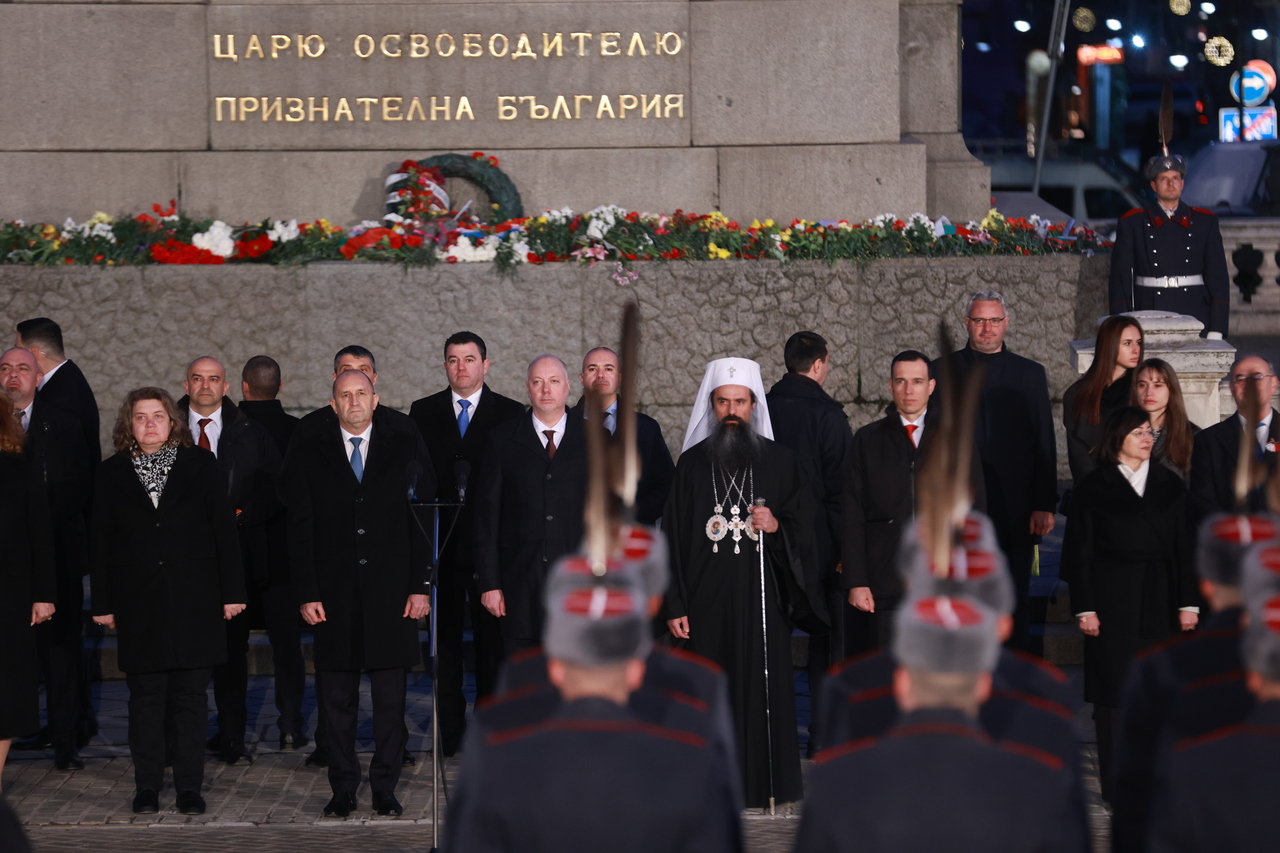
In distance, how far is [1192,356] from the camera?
10156mm

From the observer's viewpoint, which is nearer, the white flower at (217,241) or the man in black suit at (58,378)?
the man in black suit at (58,378)

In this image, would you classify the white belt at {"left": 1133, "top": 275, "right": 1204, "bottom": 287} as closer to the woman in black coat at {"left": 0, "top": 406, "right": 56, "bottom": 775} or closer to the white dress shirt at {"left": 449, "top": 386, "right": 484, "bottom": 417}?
the white dress shirt at {"left": 449, "top": 386, "right": 484, "bottom": 417}

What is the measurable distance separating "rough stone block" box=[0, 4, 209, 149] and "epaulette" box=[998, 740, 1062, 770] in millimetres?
10546

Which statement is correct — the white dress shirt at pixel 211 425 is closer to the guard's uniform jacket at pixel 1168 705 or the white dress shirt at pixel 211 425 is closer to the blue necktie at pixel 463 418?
the blue necktie at pixel 463 418

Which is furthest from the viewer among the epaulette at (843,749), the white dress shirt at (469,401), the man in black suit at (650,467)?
the white dress shirt at (469,401)

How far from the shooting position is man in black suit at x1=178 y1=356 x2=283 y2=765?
8172mm

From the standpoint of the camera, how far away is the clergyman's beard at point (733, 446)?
7.25 meters

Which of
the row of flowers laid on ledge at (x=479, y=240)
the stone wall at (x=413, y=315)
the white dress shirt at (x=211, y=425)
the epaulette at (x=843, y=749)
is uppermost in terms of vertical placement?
the row of flowers laid on ledge at (x=479, y=240)

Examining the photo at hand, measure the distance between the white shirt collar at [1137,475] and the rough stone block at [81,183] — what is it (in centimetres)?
822

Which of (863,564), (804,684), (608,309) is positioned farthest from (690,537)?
(608,309)

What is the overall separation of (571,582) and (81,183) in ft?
33.7

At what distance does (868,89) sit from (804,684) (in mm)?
5248

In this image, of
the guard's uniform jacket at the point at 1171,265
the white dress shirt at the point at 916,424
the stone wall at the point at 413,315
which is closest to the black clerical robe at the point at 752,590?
the white dress shirt at the point at 916,424

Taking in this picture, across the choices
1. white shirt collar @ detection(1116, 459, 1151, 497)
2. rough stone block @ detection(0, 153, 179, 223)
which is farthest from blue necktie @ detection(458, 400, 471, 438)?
rough stone block @ detection(0, 153, 179, 223)
